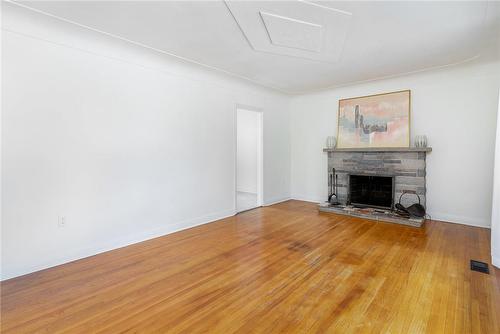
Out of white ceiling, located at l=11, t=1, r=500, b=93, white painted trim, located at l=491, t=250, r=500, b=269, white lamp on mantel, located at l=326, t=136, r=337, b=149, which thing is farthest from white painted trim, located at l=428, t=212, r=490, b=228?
white ceiling, located at l=11, t=1, r=500, b=93

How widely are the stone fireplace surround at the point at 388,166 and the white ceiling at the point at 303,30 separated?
5.05ft

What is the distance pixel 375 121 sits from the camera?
16.4ft

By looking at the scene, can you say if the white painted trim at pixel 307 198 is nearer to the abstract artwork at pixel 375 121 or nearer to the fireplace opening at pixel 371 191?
the fireplace opening at pixel 371 191

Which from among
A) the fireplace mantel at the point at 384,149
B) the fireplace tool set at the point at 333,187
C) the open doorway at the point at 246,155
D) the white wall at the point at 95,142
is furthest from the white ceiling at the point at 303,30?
the open doorway at the point at 246,155

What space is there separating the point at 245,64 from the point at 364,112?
2.75 m

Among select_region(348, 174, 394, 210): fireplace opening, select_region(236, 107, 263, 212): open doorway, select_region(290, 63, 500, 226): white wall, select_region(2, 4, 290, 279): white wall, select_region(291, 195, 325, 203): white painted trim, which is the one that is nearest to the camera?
select_region(2, 4, 290, 279): white wall

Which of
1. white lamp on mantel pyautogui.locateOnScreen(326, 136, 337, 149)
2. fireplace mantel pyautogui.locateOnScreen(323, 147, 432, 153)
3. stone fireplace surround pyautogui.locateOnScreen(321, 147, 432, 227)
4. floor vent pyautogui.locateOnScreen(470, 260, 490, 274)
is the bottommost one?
floor vent pyautogui.locateOnScreen(470, 260, 490, 274)

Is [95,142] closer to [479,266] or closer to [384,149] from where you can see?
[479,266]

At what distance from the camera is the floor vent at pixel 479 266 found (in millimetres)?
2607

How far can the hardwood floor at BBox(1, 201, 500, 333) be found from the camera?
1.83 m

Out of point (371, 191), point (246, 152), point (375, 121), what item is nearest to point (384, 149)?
point (375, 121)

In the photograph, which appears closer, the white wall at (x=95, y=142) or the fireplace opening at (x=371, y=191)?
the white wall at (x=95, y=142)

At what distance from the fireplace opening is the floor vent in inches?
79.1

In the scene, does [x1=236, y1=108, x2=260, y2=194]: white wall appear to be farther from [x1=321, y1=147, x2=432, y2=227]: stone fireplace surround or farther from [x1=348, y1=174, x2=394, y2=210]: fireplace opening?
[x1=348, y1=174, x2=394, y2=210]: fireplace opening
